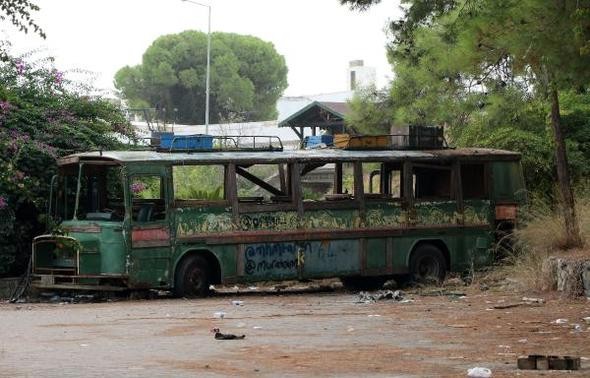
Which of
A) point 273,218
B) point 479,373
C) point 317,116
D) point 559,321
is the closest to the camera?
point 479,373

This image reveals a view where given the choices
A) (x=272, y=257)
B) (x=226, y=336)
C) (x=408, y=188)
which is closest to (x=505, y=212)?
(x=408, y=188)

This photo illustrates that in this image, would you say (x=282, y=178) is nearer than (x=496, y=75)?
No

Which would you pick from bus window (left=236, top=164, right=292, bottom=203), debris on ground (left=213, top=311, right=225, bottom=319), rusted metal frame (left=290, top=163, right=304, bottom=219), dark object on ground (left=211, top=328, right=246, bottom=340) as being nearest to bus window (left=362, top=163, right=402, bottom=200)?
rusted metal frame (left=290, top=163, right=304, bottom=219)

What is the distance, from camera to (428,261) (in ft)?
72.8

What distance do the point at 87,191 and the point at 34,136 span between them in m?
2.05

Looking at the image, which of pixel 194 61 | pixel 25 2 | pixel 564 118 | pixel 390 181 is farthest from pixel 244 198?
pixel 194 61

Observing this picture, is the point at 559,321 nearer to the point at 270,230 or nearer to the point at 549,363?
the point at 549,363

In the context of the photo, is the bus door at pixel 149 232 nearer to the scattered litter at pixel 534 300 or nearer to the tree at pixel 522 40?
the tree at pixel 522 40

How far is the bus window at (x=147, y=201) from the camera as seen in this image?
19.2 meters

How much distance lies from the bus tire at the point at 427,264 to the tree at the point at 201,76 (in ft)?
183

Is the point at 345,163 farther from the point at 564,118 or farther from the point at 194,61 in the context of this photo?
the point at 194,61

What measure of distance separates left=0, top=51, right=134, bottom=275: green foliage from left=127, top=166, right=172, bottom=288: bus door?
201cm

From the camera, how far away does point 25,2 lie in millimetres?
9711

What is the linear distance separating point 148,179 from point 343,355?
9.52m
